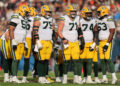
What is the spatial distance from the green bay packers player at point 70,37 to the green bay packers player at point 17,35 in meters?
1.03

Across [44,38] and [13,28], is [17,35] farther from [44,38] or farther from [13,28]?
[44,38]

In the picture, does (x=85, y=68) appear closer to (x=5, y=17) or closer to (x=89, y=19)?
(x=89, y=19)

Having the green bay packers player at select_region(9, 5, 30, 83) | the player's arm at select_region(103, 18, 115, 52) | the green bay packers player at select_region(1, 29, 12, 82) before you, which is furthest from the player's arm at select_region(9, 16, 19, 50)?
the player's arm at select_region(103, 18, 115, 52)

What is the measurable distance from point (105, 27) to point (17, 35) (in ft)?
8.13

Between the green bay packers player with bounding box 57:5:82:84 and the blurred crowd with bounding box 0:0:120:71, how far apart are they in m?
6.71

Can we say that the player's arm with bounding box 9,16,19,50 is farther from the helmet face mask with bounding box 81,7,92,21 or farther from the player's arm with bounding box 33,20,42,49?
the helmet face mask with bounding box 81,7,92,21

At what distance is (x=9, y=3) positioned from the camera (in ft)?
60.7

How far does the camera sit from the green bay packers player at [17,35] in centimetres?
884

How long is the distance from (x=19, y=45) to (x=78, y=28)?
1737 mm

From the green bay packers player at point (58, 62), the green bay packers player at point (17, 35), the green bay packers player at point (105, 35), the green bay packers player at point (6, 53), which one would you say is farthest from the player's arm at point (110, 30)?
the green bay packers player at point (6, 53)

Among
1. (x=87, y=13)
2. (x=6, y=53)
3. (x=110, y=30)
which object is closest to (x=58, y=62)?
(x=6, y=53)

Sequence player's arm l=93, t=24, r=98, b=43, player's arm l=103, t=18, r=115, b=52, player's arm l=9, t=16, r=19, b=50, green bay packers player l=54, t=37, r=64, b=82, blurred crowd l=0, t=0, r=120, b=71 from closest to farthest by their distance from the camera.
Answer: player's arm l=9, t=16, r=19, b=50, player's arm l=103, t=18, r=115, b=52, player's arm l=93, t=24, r=98, b=43, green bay packers player l=54, t=37, r=64, b=82, blurred crowd l=0, t=0, r=120, b=71

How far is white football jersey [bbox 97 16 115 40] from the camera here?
9039 mm

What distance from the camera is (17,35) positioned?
29.4 ft
